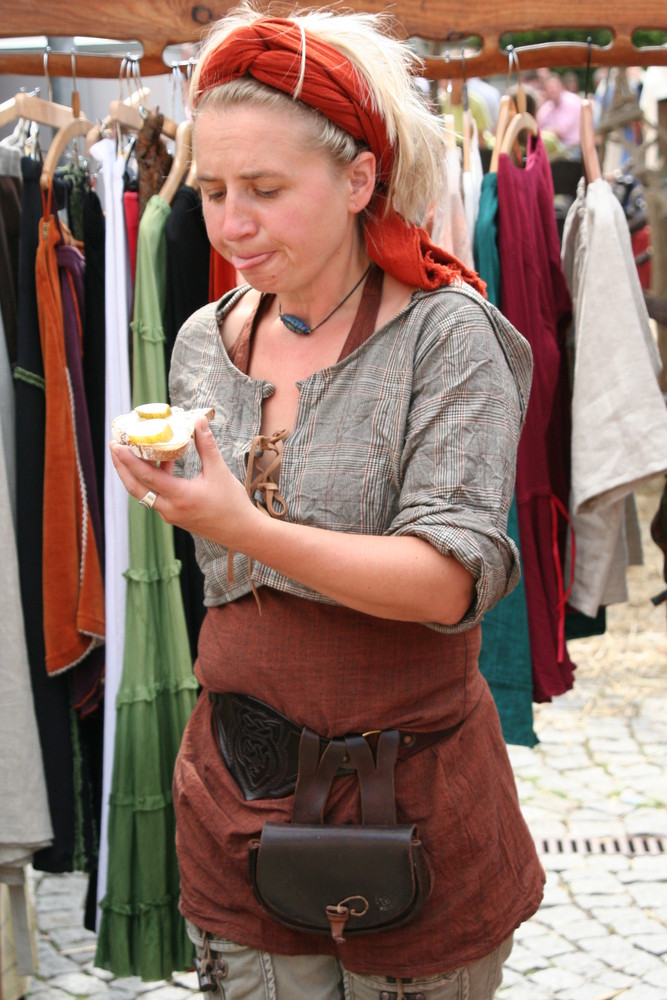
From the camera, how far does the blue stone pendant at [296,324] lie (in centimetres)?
146

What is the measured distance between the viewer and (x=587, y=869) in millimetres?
3248

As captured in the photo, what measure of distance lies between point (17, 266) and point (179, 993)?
1761mm

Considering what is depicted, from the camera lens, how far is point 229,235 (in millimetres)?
1300

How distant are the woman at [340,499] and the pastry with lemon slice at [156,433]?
0.07ft

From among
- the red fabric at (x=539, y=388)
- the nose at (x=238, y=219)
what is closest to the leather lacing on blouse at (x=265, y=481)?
the nose at (x=238, y=219)

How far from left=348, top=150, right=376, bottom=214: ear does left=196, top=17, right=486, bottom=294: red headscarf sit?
2 centimetres

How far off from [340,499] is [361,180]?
1.28 feet

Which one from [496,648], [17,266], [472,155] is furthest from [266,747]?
[472,155]

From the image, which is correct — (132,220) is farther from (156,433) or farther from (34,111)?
(156,433)

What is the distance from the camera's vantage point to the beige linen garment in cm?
217

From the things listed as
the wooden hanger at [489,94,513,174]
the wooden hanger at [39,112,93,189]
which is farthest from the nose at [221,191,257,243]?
the wooden hanger at [489,94,513,174]

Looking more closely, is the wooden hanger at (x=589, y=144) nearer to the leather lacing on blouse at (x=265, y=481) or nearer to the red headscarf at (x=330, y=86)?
the red headscarf at (x=330, y=86)

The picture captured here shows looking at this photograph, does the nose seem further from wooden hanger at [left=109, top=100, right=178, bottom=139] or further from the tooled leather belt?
wooden hanger at [left=109, top=100, right=178, bottom=139]

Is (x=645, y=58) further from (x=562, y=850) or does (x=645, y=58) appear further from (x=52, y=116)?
(x=562, y=850)
